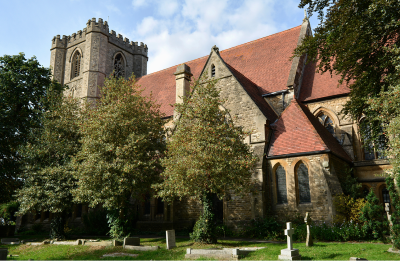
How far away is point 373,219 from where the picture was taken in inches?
518

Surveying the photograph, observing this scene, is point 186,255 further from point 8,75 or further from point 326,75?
point 8,75

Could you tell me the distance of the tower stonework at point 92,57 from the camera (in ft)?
106

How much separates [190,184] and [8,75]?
16.2m

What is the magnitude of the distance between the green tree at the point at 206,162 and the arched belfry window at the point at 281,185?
2968 millimetres

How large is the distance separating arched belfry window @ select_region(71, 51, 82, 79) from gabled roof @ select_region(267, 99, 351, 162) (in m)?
25.4

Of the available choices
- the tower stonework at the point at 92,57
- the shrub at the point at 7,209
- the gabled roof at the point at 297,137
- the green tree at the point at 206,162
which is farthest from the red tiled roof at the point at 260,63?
the shrub at the point at 7,209

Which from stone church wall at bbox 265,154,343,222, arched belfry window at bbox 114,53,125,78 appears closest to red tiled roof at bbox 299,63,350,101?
stone church wall at bbox 265,154,343,222

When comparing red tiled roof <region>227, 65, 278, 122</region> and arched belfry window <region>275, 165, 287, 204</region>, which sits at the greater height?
red tiled roof <region>227, 65, 278, 122</region>

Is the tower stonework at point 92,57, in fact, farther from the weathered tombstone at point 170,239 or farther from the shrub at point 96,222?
the weathered tombstone at point 170,239

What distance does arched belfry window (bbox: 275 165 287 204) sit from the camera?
54.0ft

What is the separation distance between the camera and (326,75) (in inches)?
857

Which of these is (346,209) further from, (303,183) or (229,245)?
(229,245)

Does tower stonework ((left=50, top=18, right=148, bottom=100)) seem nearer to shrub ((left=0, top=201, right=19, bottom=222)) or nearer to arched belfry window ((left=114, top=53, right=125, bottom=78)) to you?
arched belfry window ((left=114, top=53, right=125, bottom=78))

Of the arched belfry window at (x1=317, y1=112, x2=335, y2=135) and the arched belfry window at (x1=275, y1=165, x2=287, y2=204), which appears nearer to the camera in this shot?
the arched belfry window at (x1=275, y1=165, x2=287, y2=204)
